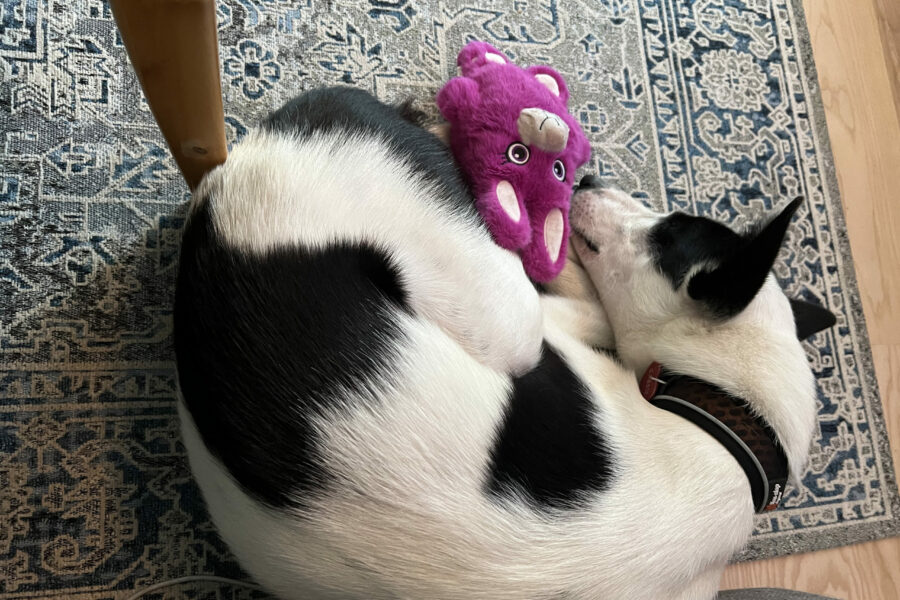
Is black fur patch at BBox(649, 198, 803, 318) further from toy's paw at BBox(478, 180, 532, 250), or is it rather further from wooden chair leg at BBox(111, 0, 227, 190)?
wooden chair leg at BBox(111, 0, 227, 190)

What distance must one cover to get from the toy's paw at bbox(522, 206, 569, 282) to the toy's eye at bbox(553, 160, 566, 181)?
0.06 metres

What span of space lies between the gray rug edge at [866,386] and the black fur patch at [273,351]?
1131 millimetres

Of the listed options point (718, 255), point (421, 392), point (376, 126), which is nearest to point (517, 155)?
point (376, 126)

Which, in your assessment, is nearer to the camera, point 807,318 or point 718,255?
point 718,255

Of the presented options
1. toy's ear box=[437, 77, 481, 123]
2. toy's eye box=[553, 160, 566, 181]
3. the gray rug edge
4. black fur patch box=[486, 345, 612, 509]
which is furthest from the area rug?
black fur patch box=[486, 345, 612, 509]

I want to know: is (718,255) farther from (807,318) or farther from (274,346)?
(274,346)

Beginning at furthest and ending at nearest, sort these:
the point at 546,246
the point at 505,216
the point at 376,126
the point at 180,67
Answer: the point at 546,246, the point at 505,216, the point at 376,126, the point at 180,67

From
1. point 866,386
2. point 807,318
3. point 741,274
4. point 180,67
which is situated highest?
point 180,67

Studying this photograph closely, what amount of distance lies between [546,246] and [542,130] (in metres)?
0.23

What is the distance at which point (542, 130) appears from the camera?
1297 millimetres

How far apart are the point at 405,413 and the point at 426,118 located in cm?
83

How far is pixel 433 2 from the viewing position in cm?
169

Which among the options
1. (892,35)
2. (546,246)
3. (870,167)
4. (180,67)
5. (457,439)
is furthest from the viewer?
(892,35)

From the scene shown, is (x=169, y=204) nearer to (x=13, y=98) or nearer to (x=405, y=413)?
(x=13, y=98)
